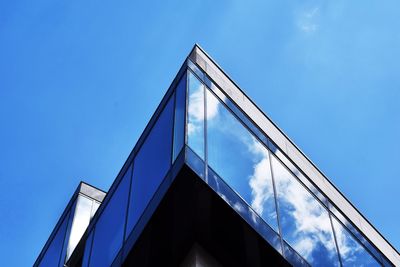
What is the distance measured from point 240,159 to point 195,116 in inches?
66.3

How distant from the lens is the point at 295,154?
19.8m

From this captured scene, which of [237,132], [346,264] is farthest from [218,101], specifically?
[346,264]

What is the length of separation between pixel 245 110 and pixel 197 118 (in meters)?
3.20

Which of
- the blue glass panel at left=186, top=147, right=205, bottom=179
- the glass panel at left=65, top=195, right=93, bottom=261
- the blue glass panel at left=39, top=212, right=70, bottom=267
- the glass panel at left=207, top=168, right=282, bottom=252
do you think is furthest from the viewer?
the blue glass panel at left=39, top=212, right=70, bottom=267

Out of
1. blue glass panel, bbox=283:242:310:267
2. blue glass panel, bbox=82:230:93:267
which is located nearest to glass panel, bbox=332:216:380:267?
blue glass panel, bbox=283:242:310:267

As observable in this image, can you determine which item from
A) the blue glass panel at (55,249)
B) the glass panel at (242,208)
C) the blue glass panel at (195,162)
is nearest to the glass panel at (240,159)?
the glass panel at (242,208)

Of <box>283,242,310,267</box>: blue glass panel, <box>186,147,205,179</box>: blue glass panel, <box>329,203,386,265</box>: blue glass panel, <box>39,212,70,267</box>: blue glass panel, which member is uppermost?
<box>39,212,70,267</box>: blue glass panel

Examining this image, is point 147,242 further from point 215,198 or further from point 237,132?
point 237,132

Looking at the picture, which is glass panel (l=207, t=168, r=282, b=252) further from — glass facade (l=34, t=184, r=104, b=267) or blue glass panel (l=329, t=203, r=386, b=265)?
glass facade (l=34, t=184, r=104, b=267)

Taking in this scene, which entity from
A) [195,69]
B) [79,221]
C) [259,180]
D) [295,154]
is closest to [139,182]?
[259,180]

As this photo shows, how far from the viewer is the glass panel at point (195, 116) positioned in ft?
46.9

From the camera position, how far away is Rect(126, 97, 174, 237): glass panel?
49.4ft

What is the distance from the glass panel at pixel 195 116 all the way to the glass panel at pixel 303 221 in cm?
293

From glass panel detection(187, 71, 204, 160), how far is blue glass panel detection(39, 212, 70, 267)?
10.3 metres
